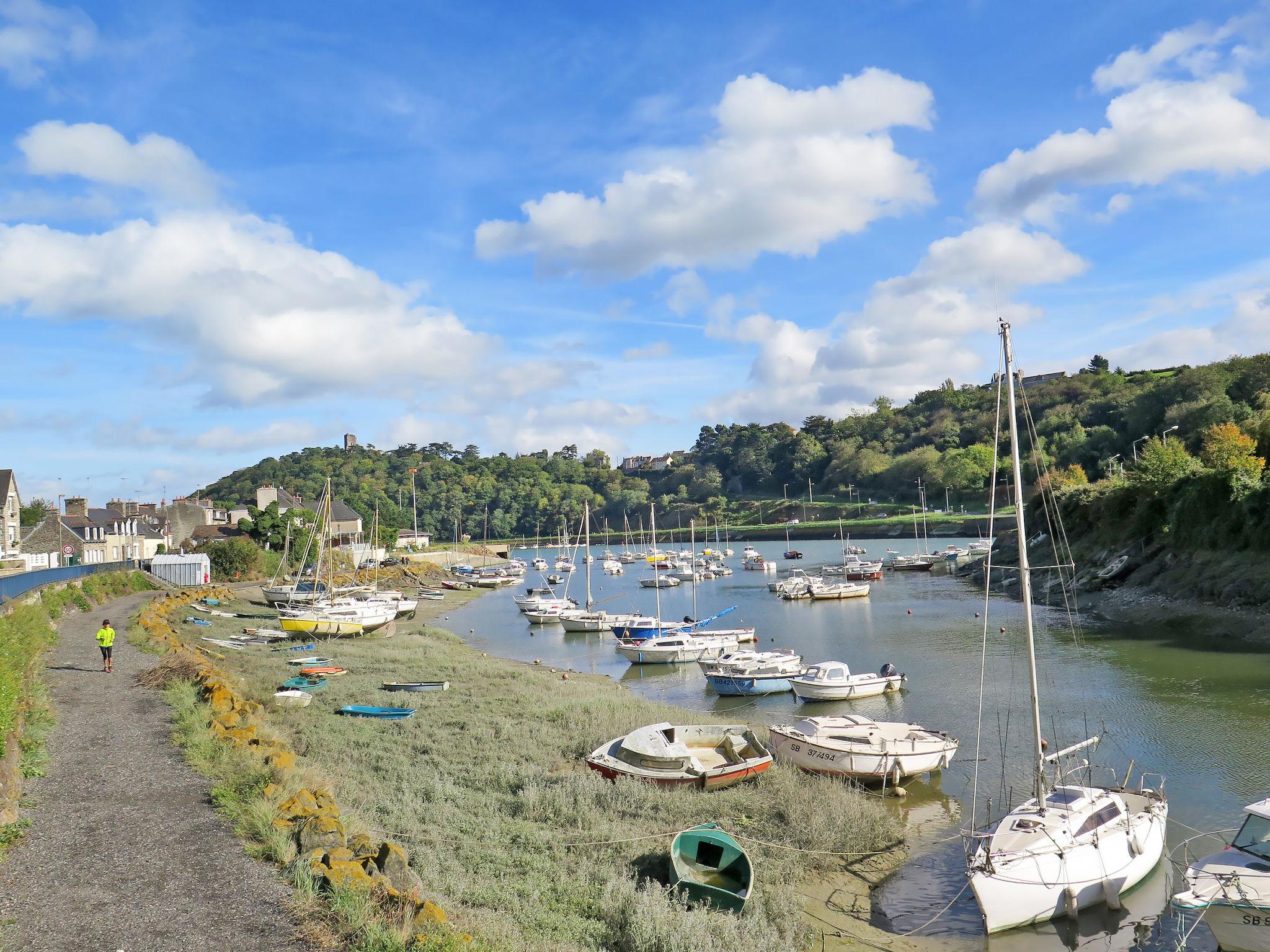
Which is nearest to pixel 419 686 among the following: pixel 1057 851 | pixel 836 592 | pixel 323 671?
pixel 323 671

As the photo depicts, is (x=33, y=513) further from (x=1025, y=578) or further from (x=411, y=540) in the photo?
(x=1025, y=578)

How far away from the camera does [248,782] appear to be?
15836mm

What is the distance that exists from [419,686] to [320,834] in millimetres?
18856

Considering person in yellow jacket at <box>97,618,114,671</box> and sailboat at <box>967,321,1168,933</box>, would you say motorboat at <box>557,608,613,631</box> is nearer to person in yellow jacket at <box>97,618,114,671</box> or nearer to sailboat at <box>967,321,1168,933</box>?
person in yellow jacket at <box>97,618,114,671</box>

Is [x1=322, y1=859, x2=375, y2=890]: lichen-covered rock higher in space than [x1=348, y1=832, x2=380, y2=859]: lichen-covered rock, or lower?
higher

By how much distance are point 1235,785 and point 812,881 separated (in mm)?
12620

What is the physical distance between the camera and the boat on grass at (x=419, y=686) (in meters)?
31.4

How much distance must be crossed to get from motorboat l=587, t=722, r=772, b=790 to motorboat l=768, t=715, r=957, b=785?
96cm

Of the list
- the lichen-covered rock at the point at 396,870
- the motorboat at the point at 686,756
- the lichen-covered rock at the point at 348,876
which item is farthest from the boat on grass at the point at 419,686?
the lichen-covered rock at the point at 348,876

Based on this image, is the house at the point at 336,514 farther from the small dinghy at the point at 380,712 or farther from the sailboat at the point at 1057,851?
the sailboat at the point at 1057,851

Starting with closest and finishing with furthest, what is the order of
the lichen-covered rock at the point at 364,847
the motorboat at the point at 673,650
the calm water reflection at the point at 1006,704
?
the lichen-covered rock at the point at 364,847 → the calm water reflection at the point at 1006,704 → the motorboat at the point at 673,650

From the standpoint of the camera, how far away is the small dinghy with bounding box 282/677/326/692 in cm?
2922

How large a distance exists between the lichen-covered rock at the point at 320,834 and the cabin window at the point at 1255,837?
14.5 meters

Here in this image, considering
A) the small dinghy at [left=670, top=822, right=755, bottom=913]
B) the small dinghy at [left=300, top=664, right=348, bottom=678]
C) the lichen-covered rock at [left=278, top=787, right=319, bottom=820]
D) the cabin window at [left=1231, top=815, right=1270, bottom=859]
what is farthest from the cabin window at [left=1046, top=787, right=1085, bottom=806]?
the small dinghy at [left=300, top=664, right=348, bottom=678]
